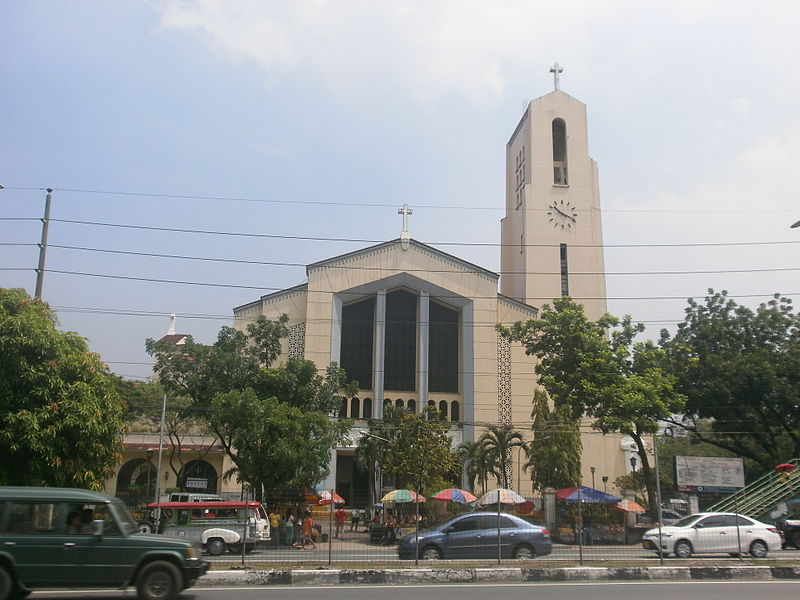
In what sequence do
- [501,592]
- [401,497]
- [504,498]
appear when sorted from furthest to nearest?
[401,497] → [504,498] → [501,592]

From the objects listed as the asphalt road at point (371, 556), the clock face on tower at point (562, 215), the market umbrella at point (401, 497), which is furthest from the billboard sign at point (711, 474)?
the clock face on tower at point (562, 215)

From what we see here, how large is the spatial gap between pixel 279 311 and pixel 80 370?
2803cm

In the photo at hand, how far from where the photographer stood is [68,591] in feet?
38.5

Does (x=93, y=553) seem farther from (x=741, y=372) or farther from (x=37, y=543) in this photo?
(x=741, y=372)

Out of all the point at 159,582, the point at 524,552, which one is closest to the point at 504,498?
the point at 524,552

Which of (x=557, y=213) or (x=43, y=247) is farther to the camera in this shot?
(x=557, y=213)

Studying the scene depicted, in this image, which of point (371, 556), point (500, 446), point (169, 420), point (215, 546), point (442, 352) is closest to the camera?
point (371, 556)

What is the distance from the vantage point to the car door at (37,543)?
394 inches

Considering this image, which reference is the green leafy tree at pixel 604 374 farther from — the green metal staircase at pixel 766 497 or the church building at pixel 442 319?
the church building at pixel 442 319

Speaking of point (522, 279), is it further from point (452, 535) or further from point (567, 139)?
point (452, 535)

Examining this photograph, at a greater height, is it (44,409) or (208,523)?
(44,409)

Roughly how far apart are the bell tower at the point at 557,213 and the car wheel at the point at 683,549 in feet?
90.2

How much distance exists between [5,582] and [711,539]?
1805cm

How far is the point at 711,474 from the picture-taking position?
34719 millimetres
